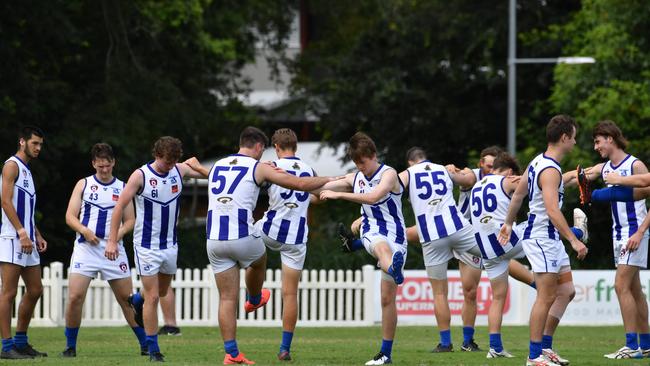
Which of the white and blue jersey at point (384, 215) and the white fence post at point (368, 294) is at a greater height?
the white and blue jersey at point (384, 215)

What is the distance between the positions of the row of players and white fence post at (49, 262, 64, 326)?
876 centimetres

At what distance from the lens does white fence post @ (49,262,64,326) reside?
22.9 meters

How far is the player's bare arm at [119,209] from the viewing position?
12656 millimetres

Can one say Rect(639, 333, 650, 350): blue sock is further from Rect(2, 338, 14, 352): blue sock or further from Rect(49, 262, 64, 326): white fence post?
Rect(49, 262, 64, 326): white fence post

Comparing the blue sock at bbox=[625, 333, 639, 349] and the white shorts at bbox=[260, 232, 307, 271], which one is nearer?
the blue sock at bbox=[625, 333, 639, 349]

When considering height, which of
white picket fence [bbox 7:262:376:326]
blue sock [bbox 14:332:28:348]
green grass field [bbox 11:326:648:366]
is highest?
white picket fence [bbox 7:262:376:326]

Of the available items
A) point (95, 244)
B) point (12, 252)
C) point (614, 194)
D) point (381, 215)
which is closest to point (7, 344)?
point (12, 252)

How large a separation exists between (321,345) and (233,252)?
4.80 metres

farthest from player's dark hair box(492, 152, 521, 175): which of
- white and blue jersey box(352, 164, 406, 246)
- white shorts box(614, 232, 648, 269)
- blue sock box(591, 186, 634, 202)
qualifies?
blue sock box(591, 186, 634, 202)

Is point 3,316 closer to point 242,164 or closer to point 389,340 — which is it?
point 242,164

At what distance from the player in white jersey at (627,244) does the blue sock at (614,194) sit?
0.98 meters

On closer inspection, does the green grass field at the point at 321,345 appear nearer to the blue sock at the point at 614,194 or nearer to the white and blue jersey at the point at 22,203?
the white and blue jersey at the point at 22,203

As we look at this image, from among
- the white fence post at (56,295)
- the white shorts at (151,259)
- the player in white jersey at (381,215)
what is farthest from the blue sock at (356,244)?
the white fence post at (56,295)

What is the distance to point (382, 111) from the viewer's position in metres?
37.4
